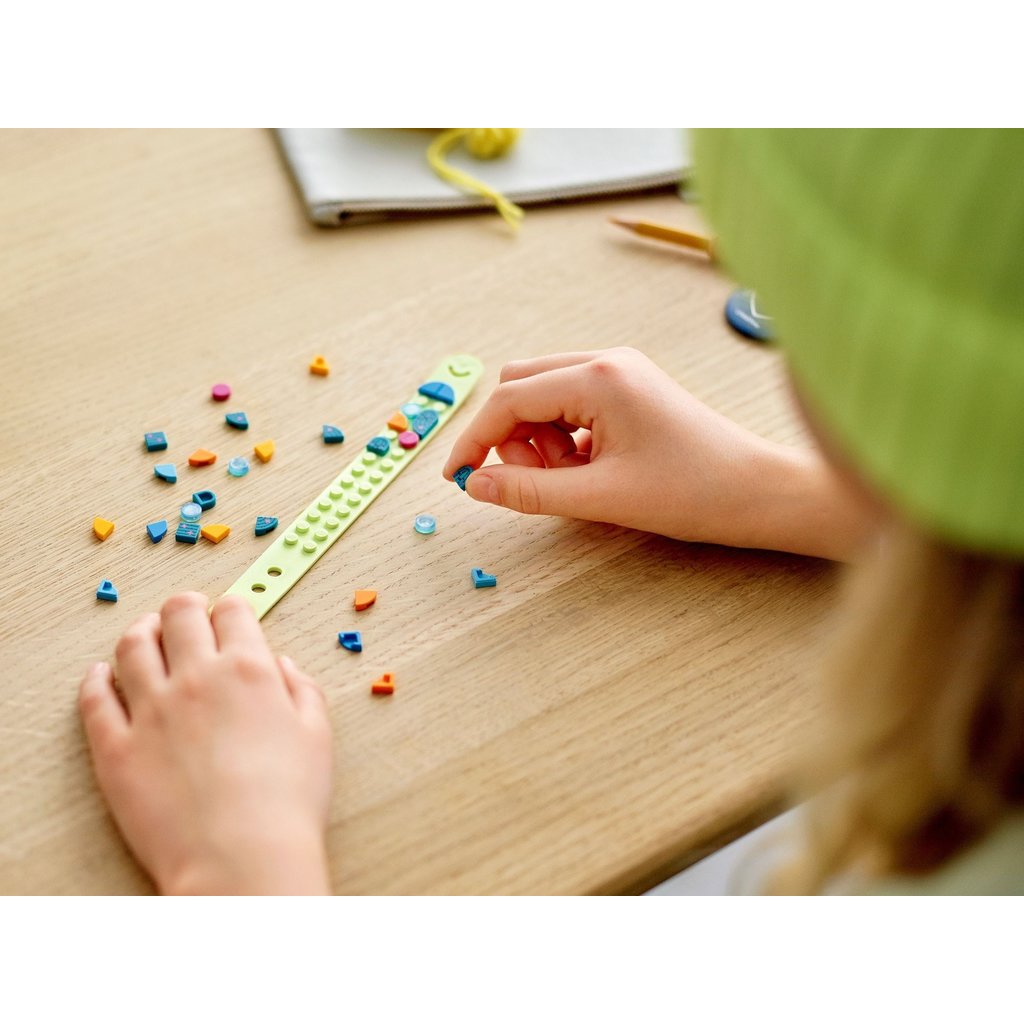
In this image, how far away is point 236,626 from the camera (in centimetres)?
75

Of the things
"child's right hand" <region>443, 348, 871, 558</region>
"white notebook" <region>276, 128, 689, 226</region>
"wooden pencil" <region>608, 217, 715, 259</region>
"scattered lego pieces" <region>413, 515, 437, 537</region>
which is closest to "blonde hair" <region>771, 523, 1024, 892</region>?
"child's right hand" <region>443, 348, 871, 558</region>

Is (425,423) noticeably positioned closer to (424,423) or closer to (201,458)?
(424,423)

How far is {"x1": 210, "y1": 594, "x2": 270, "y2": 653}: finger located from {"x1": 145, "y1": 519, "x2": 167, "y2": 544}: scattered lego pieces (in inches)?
3.3

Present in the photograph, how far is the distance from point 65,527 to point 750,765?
1.65ft

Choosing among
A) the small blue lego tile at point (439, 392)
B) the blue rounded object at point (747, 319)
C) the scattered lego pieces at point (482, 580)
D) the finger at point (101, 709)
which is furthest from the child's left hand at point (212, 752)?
the blue rounded object at point (747, 319)

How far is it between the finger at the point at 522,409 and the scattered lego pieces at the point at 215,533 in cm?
17

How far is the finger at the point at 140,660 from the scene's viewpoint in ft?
2.35

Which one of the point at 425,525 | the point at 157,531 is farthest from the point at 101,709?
the point at 425,525

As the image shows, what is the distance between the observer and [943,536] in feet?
1.69

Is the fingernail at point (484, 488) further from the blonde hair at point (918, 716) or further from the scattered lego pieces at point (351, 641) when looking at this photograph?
the blonde hair at point (918, 716)

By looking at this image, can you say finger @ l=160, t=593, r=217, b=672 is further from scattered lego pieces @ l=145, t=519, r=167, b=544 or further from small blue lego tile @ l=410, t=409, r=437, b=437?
small blue lego tile @ l=410, t=409, r=437, b=437

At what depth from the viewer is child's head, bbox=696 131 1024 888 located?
0.43 meters
